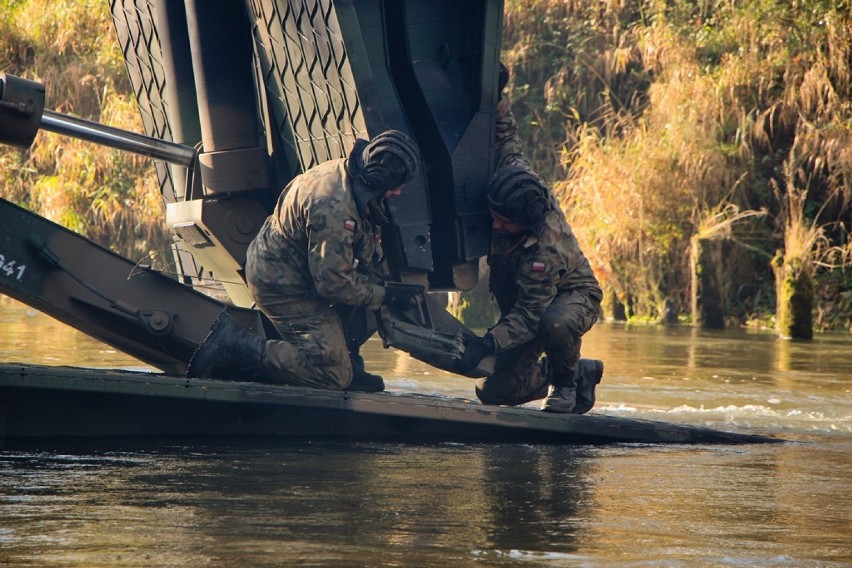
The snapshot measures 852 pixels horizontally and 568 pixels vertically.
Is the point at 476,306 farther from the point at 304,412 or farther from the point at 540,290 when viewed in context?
the point at 304,412

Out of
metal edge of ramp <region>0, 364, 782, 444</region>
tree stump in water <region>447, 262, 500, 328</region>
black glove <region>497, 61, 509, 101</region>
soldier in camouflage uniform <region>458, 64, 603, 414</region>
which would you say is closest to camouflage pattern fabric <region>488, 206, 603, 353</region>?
soldier in camouflage uniform <region>458, 64, 603, 414</region>

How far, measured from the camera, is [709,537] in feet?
16.9

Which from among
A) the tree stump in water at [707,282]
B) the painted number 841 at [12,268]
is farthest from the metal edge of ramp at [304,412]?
the tree stump in water at [707,282]

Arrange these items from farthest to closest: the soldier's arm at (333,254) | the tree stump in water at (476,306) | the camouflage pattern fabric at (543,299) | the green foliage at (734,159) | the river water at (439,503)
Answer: the tree stump in water at (476,306) → the green foliage at (734,159) → the camouflage pattern fabric at (543,299) → the soldier's arm at (333,254) → the river water at (439,503)

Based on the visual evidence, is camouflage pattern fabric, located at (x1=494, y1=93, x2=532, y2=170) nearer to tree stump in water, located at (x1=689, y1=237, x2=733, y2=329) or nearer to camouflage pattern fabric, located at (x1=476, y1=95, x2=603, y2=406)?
camouflage pattern fabric, located at (x1=476, y1=95, x2=603, y2=406)

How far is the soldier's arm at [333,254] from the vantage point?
308 inches

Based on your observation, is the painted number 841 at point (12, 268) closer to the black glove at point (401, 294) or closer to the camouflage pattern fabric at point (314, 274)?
the camouflage pattern fabric at point (314, 274)

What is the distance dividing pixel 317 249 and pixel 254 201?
2016 millimetres

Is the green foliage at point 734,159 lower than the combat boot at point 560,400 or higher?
higher

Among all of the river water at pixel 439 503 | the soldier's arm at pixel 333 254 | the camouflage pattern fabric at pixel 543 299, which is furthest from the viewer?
the camouflage pattern fabric at pixel 543 299

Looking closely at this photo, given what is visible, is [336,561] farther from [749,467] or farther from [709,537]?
[749,467]

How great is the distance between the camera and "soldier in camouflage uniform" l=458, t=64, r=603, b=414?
325 inches

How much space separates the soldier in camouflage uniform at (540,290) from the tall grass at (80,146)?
51.4ft

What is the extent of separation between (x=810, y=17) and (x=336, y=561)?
17.8 metres
